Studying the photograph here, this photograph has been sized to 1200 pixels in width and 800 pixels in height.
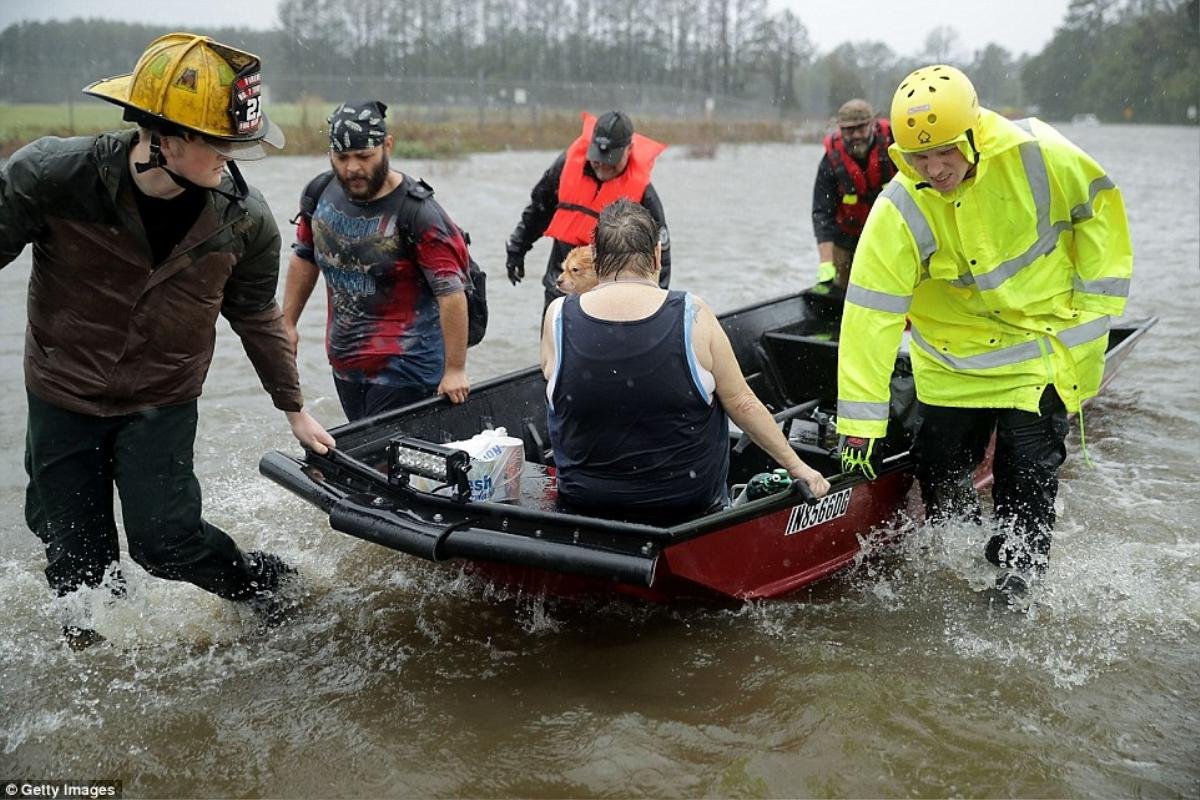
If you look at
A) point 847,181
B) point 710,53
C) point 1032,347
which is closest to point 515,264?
point 847,181

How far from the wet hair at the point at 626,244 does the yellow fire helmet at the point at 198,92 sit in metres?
1.11

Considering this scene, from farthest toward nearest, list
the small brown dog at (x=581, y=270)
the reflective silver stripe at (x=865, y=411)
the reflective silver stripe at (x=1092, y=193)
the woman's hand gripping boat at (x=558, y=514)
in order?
the small brown dog at (x=581, y=270) → the reflective silver stripe at (x=865, y=411) → the reflective silver stripe at (x=1092, y=193) → the woman's hand gripping boat at (x=558, y=514)

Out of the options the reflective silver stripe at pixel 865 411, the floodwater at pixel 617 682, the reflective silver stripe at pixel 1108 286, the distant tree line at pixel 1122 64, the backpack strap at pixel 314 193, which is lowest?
the floodwater at pixel 617 682

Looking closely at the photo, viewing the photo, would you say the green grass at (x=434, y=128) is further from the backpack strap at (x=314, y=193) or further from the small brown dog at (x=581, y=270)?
the small brown dog at (x=581, y=270)

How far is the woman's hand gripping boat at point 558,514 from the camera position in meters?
3.81

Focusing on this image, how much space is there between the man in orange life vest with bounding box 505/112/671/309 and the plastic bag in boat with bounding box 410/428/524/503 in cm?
187

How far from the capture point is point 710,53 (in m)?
74.8

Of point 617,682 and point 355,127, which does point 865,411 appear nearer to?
point 617,682

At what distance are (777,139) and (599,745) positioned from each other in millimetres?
44471

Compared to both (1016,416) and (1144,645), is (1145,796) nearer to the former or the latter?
(1144,645)

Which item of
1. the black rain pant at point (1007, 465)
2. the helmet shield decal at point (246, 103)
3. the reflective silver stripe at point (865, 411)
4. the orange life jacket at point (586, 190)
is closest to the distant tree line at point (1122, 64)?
the orange life jacket at point (586, 190)

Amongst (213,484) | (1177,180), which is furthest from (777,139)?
(213,484)

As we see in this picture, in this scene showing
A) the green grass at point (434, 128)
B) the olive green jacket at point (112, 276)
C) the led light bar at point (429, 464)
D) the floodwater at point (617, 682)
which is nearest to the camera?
the olive green jacket at point (112, 276)

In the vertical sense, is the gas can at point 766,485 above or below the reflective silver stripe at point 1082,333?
below
